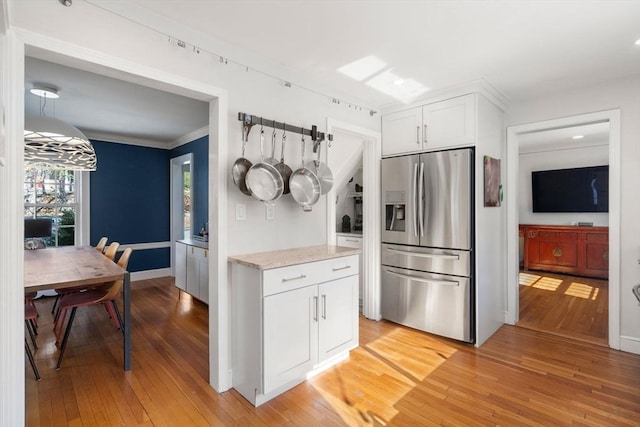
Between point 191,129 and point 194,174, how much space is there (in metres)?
0.72

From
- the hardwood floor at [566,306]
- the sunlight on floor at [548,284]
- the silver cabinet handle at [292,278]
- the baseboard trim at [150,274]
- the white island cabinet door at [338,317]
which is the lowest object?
the hardwood floor at [566,306]

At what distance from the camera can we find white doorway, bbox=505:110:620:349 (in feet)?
9.34

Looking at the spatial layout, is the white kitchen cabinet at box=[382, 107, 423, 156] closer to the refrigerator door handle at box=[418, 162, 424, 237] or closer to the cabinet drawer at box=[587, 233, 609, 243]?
the refrigerator door handle at box=[418, 162, 424, 237]

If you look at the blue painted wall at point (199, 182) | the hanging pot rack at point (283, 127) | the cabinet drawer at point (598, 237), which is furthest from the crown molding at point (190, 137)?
the cabinet drawer at point (598, 237)

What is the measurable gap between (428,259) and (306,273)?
1457 mm

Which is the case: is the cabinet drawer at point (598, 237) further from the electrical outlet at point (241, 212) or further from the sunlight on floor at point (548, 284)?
the electrical outlet at point (241, 212)

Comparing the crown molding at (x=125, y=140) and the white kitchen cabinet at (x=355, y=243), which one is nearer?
the white kitchen cabinet at (x=355, y=243)

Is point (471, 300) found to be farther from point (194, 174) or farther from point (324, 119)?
point (194, 174)

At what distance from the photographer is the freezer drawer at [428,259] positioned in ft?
9.61

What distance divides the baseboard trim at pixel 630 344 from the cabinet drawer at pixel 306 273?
2.50 m

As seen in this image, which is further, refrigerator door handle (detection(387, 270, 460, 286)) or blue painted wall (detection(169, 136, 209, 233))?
blue painted wall (detection(169, 136, 209, 233))

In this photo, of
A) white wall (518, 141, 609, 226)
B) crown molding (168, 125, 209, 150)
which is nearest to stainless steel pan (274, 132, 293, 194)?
crown molding (168, 125, 209, 150)

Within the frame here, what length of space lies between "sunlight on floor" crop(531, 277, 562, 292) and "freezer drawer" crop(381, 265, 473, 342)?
2.83m

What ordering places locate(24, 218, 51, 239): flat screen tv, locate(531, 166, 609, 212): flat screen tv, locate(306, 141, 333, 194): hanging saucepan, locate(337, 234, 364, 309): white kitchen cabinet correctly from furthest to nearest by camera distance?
locate(531, 166, 609, 212): flat screen tv
locate(24, 218, 51, 239): flat screen tv
locate(337, 234, 364, 309): white kitchen cabinet
locate(306, 141, 333, 194): hanging saucepan
